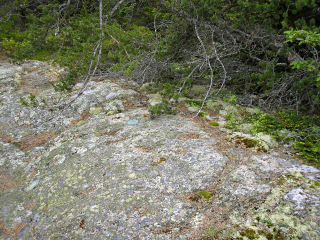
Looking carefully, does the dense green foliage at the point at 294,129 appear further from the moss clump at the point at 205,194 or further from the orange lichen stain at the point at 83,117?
the orange lichen stain at the point at 83,117

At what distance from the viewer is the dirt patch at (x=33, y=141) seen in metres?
4.26

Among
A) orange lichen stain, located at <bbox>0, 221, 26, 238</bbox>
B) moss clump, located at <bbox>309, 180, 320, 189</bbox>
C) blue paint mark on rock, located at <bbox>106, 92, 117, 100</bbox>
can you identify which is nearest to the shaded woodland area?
blue paint mark on rock, located at <bbox>106, 92, 117, 100</bbox>

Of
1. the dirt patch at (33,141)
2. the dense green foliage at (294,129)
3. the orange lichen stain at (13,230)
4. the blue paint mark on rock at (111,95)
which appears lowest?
the orange lichen stain at (13,230)

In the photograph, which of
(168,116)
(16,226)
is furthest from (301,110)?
(16,226)

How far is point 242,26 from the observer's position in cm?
502

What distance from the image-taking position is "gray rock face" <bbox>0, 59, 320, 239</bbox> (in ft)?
7.88

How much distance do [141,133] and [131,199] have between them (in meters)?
1.40

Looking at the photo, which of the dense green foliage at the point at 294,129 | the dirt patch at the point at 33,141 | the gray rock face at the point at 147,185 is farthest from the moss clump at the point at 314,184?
the dirt patch at the point at 33,141

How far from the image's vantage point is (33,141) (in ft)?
14.5

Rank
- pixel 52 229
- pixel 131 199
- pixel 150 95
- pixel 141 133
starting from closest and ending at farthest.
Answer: pixel 52 229 → pixel 131 199 → pixel 141 133 → pixel 150 95

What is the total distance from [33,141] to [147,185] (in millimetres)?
2591

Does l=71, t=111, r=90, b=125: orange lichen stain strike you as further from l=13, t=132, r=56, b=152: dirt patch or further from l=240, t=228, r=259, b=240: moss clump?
l=240, t=228, r=259, b=240: moss clump

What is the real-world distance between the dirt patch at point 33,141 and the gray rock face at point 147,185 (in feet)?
0.07

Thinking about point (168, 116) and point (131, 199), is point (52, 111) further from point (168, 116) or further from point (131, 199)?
point (131, 199)
